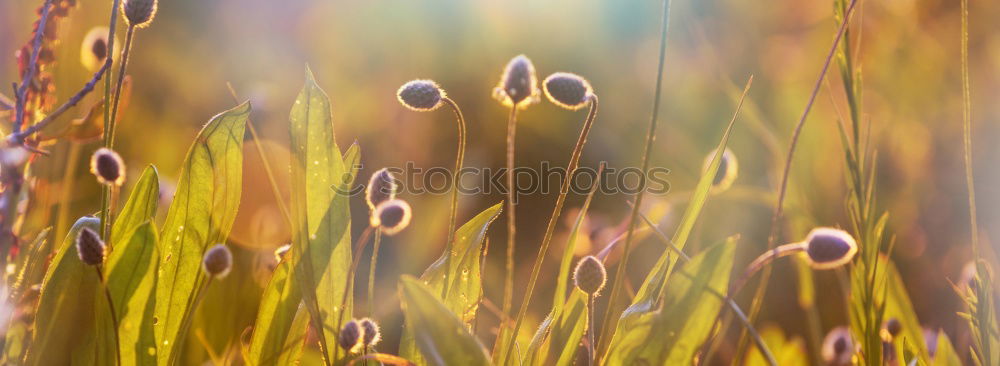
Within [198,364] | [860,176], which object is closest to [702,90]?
[860,176]

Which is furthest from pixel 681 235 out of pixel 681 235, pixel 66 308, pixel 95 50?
pixel 95 50

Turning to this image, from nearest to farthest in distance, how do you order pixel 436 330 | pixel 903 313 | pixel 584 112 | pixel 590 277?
1. pixel 436 330
2. pixel 590 277
3. pixel 903 313
4. pixel 584 112

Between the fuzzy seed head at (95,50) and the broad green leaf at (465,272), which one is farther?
the fuzzy seed head at (95,50)

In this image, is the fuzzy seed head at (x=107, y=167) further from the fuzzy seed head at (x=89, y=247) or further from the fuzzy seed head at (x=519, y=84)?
the fuzzy seed head at (x=519, y=84)

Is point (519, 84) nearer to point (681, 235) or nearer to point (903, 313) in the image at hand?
point (681, 235)

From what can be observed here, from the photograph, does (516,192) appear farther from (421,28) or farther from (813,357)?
(421,28)

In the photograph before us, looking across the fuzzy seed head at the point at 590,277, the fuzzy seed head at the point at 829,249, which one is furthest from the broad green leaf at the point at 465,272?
the fuzzy seed head at the point at 829,249
